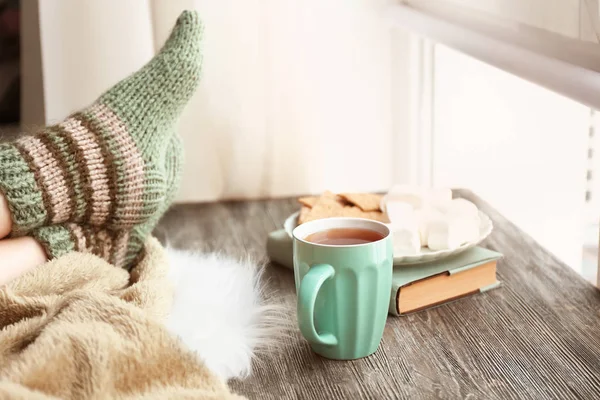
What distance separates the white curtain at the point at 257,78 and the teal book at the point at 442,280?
451mm

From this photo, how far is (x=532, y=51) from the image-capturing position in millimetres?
726

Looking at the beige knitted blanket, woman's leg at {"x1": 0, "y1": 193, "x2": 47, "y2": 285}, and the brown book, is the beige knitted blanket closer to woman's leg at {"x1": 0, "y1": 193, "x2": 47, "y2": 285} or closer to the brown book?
woman's leg at {"x1": 0, "y1": 193, "x2": 47, "y2": 285}

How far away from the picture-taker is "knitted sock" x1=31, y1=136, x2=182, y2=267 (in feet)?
2.23

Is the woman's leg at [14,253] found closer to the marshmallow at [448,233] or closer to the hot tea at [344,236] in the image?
the hot tea at [344,236]

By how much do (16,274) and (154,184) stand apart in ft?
0.58

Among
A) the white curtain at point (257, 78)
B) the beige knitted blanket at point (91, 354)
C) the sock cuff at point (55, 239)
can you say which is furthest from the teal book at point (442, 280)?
the white curtain at point (257, 78)

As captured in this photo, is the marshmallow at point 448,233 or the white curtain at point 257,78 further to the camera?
the white curtain at point 257,78

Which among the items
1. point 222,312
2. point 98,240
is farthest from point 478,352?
point 98,240

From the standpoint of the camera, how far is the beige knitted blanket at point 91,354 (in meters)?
0.45

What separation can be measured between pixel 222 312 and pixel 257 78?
1.73 feet

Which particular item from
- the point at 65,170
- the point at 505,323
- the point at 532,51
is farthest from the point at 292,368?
the point at 532,51

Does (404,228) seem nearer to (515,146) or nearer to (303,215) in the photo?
(303,215)

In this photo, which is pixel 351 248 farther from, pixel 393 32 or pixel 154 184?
pixel 393 32

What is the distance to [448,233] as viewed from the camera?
67 cm
